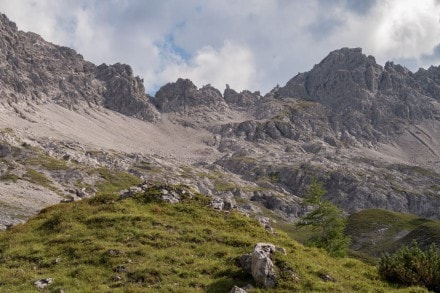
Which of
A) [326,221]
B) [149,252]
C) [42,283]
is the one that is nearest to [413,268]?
[149,252]

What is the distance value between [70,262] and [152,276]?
679 cm

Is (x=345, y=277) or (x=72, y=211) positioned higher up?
(x=345, y=277)

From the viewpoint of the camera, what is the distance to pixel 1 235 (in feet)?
127

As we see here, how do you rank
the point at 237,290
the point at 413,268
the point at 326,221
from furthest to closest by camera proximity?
the point at 326,221
the point at 413,268
the point at 237,290

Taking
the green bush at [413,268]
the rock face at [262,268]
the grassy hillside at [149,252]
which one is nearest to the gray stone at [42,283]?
the grassy hillside at [149,252]

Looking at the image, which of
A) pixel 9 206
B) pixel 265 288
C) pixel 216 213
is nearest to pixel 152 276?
pixel 265 288

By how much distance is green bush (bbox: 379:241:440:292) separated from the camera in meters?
27.0

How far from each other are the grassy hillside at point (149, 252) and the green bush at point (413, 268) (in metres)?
1.06

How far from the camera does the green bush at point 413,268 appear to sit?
2695 cm

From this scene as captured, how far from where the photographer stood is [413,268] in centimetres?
2798

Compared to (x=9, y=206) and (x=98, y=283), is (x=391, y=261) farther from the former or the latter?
(x=9, y=206)

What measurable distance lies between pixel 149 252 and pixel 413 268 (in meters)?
17.0

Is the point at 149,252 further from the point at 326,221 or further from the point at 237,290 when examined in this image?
the point at 326,221

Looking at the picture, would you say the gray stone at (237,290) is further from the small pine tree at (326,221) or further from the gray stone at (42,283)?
the small pine tree at (326,221)
